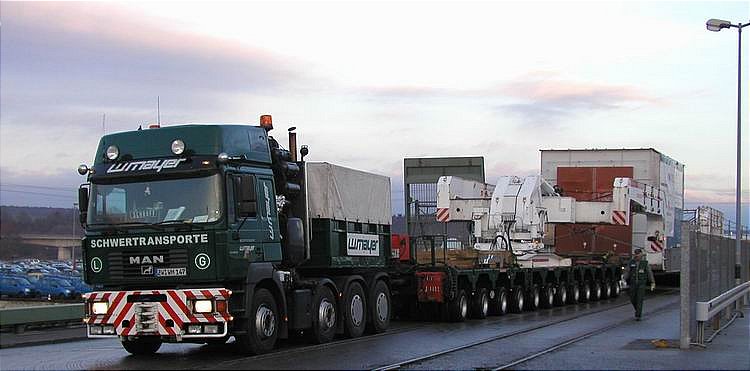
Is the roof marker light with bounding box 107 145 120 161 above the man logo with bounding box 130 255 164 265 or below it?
above

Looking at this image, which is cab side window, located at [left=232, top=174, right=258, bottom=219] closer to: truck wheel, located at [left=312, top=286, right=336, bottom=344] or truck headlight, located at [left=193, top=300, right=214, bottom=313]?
truck headlight, located at [left=193, top=300, right=214, bottom=313]

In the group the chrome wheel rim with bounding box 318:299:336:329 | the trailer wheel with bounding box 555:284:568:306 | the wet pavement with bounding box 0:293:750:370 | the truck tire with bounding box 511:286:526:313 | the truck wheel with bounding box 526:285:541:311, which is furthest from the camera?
the trailer wheel with bounding box 555:284:568:306

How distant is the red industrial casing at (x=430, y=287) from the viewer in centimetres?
2019

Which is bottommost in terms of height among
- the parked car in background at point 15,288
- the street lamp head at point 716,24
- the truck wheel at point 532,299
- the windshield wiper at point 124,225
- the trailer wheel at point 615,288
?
the parked car in background at point 15,288

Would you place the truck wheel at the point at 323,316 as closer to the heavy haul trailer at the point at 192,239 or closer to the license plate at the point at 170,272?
the heavy haul trailer at the point at 192,239

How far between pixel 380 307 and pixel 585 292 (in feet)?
42.1

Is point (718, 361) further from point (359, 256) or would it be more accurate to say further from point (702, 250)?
point (359, 256)

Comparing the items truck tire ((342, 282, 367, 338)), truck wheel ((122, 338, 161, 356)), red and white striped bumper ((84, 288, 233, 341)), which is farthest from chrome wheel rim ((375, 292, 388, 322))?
red and white striped bumper ((84, 288, 233, 341))

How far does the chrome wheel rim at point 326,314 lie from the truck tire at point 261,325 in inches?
52.1

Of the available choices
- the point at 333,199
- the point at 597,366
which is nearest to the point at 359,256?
the point at 333,199

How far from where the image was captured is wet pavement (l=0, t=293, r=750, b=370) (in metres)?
12.5

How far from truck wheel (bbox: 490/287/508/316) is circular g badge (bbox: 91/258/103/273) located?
39.6 ft

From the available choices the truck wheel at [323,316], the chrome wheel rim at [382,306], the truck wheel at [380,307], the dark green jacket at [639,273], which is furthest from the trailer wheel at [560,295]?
the truck wheel at [323,316]

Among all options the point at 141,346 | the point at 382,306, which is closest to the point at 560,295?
the point at 382,306
